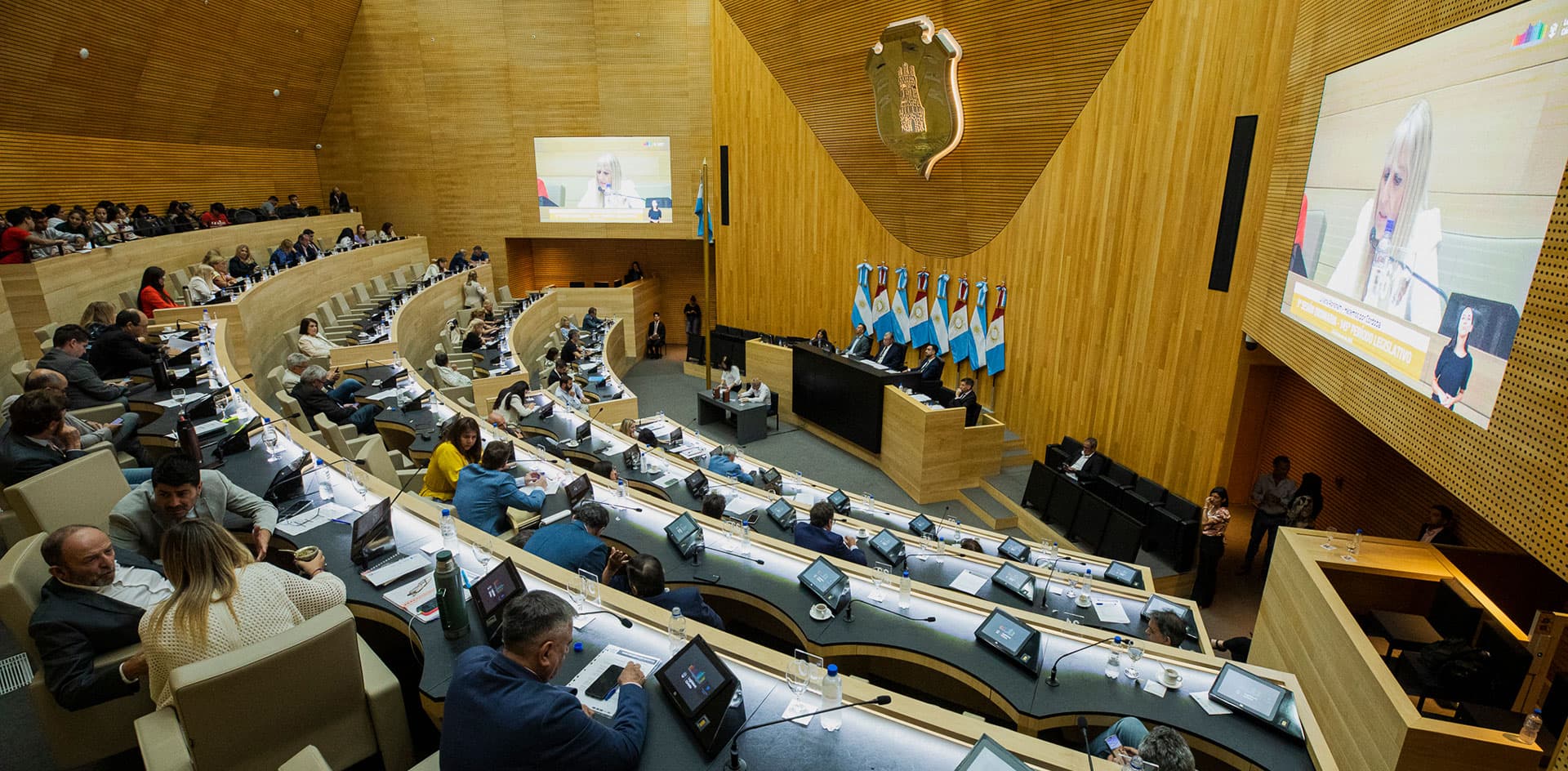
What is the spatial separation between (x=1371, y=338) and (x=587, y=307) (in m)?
14.2

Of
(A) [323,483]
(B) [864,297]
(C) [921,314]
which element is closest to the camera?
(A) [323,483]

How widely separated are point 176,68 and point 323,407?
8.67 m

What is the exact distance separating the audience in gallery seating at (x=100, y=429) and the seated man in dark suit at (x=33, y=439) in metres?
0.47

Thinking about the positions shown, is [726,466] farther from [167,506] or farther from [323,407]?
[167,506]

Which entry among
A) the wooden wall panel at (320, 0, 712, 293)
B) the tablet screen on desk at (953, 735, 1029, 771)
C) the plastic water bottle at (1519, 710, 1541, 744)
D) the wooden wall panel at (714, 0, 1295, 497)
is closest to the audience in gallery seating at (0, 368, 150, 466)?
the tablet screen on desk at (953, 735, 1029, 771)

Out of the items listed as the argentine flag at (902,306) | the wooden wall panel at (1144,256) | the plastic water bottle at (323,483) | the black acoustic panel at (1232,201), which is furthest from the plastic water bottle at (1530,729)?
the argentine flag at (902,306)

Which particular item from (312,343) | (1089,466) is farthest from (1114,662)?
(312,343)

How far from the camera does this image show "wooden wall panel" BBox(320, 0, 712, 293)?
50.3ft

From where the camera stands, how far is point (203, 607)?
2336 millimetres

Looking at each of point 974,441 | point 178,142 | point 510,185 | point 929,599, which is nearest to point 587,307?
point 510,185

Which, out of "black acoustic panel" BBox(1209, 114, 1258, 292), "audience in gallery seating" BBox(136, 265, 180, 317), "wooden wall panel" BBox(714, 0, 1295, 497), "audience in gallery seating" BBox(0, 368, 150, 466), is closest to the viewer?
"audience in gallery seating" BBox(0, 368, 150, 466)

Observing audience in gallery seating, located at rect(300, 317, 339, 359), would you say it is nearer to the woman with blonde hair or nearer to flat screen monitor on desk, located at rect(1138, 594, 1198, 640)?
the woman with blonde hair

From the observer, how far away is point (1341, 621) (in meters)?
3.93

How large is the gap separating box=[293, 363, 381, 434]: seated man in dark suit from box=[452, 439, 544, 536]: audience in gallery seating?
2.85 meters
